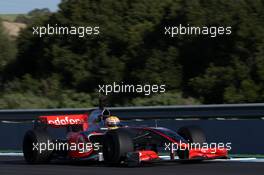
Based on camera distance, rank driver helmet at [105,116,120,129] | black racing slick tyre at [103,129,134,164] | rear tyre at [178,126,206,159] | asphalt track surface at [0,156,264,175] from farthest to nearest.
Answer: driver helmet at [105,116,120,129] < rear tyre at [178,126,206,159] < black racing slick tyre at [103,129,134,164] < asphalt track surface at [0,156,264,175]

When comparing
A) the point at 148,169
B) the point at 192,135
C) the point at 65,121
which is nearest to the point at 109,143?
the point at 148,169

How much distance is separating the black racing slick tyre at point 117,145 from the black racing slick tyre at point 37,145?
6.02ft

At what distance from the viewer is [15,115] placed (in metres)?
22.0

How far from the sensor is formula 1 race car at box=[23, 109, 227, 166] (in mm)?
14234

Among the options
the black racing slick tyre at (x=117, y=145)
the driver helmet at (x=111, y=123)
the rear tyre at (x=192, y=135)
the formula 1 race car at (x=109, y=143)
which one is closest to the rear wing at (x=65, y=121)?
the formula 1 race car at (x=109, y=143)

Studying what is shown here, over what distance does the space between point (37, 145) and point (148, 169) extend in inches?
117

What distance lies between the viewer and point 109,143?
14406 mm

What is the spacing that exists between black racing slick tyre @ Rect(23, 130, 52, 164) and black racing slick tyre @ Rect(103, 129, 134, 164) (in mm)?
1835

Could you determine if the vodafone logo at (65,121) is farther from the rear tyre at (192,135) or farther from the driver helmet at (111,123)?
the rear tyre at (192,135)

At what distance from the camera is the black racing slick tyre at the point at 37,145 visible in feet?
52.0

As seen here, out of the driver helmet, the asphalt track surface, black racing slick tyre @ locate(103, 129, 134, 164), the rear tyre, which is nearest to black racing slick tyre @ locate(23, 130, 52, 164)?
the asphalt track surface

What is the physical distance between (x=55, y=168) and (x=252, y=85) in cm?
1058

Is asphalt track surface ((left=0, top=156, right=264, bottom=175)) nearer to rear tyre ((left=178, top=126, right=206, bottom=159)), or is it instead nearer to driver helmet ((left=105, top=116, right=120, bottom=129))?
rear tyre ((left=178, top=126, right=206, bottom=159))

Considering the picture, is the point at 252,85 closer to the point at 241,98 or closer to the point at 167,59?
the point at 241,98
